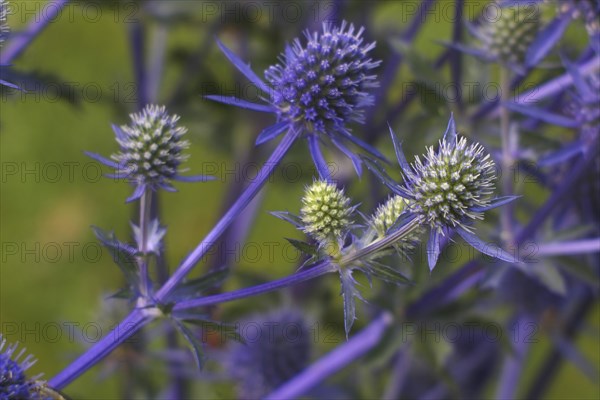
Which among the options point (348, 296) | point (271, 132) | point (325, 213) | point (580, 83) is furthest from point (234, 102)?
point (580, 83)

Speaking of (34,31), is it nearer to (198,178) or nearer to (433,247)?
(198,178)

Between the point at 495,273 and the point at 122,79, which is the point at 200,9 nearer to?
the point at 122,79

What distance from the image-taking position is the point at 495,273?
55.3 inches

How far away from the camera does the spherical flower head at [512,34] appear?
156cm

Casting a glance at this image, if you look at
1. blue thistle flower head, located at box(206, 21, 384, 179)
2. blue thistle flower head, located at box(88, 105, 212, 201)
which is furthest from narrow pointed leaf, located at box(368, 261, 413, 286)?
blue thistle flower head, located at box(88, 105, 212, 201)

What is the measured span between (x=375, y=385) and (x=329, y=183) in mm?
1020

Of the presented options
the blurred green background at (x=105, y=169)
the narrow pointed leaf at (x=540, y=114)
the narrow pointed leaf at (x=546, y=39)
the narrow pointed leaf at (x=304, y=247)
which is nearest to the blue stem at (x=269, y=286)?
the narrow pointed leaf at (x=304, y=247)

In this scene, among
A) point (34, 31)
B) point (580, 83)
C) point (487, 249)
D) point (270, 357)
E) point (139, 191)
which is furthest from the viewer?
point (270, 357)

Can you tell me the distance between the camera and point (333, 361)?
1519mm

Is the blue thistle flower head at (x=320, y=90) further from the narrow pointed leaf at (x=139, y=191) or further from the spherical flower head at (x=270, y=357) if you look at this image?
the spherical flower head at (x=270, y=357)

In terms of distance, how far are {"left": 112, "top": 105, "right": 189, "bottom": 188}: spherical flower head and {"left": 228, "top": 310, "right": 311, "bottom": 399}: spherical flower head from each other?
79cm

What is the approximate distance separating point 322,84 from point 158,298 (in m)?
0.42

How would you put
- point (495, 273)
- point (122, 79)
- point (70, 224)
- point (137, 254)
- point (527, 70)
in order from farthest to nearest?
point (70, 224) → point (122, 79) → point (527, 70) → point (495, 273) → point (137, 254)

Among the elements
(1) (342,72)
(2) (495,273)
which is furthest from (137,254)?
(2) (495,273)
